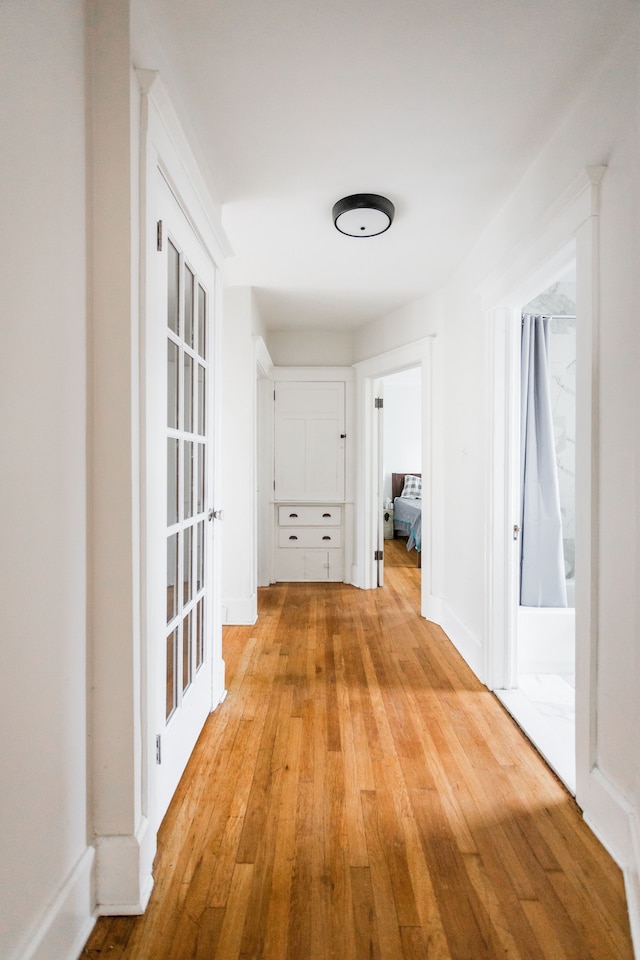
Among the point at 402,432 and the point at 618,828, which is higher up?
the point at 402,432

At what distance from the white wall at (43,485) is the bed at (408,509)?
18.9 feet

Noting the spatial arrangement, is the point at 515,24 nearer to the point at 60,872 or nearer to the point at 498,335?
the point at 498,335

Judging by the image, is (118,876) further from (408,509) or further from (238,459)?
(408,509)

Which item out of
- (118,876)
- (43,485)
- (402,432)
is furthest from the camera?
(402,432)

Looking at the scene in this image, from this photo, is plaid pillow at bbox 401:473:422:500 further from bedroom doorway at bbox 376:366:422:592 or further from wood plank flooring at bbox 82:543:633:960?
wood plank flooring at bbox 82:543:633:960

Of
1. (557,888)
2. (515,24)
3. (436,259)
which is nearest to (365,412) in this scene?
(436,259)

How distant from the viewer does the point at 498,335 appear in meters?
2.62

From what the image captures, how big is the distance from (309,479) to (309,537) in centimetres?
56

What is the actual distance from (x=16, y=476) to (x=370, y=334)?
401 centimetres

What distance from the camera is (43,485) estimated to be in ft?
3.50

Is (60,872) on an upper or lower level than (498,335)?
lower

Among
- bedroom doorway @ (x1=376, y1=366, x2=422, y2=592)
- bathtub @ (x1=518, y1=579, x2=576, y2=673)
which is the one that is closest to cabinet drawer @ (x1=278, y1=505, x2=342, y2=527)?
bathtub @ (x1=518, y1=579, x2=576, y2=673)

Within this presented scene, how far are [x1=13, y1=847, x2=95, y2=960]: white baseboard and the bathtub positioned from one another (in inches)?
92.8

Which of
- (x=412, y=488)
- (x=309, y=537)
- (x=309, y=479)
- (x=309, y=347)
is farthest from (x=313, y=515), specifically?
(x=412, y=488)
